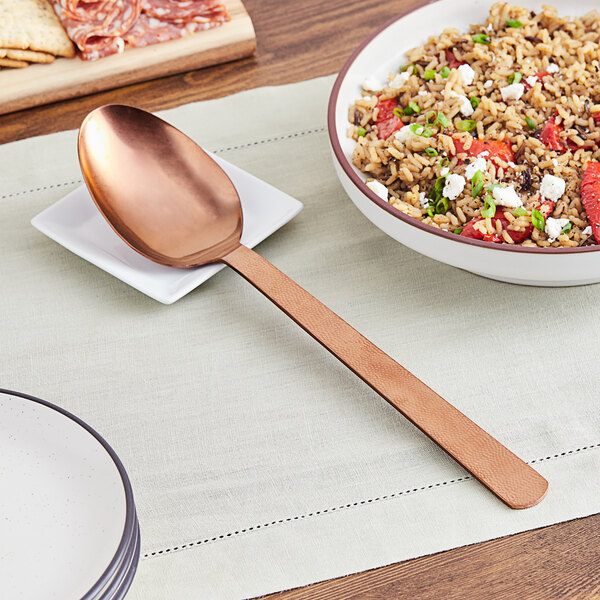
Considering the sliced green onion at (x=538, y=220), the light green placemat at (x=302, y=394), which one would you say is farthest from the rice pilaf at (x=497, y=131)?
the light green placemat at (x=302, y=394)

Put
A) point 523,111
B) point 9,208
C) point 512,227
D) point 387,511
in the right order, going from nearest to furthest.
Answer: point 387,511 < point 512,227 < point 523,111 < point 9,208

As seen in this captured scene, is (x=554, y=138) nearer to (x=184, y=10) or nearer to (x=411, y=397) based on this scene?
(x=411, y=397)

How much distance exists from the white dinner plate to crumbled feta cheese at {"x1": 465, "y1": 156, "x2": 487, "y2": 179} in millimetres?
272

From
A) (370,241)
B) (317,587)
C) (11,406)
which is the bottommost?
(317,587)

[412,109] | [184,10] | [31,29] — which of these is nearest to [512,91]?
[412,109]

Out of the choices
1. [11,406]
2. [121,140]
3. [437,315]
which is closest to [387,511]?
[437,315]

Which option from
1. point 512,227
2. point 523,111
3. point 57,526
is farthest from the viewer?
point 523,111

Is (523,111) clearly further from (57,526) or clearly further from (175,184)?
(57,526)

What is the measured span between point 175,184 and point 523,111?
0.54m

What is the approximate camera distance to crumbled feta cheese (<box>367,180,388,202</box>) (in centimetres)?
105

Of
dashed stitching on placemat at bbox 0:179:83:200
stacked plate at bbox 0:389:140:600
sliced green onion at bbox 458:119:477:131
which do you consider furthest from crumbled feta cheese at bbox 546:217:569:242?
dashed stitching on placemat at bbox 0:179:83:200

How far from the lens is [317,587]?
2.72 ft

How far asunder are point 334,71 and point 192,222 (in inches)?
22.7

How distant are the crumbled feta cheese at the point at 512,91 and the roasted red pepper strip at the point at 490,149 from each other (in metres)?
0.09
